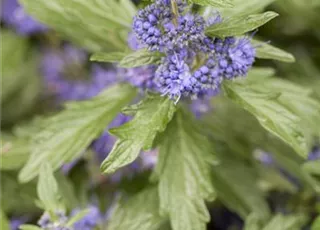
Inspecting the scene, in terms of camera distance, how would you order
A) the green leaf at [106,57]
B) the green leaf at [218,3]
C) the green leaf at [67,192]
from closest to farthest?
1. the green leaf at [218,3]
2. the green leaf at [106,57]
3. the green leaf at [67,192]

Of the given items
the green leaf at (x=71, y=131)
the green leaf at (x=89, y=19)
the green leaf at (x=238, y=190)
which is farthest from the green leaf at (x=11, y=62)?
the green leaf at (x=238, y=190)

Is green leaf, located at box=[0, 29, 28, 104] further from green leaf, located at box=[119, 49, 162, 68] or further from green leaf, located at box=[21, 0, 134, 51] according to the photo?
green leaf, located at box=[119, 49, 162, 68]

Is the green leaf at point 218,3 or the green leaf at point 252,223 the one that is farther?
the green leaf at point 252,223

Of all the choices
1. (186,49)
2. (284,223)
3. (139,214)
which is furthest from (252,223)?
(186,49)

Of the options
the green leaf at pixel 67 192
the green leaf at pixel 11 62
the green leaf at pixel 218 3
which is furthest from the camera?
the green leaf at pixel 11 62

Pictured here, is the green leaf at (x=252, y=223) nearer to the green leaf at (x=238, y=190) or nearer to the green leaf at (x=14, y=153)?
the green leaf at (x=238, y=190)

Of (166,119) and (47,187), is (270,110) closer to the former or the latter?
(166,119)
